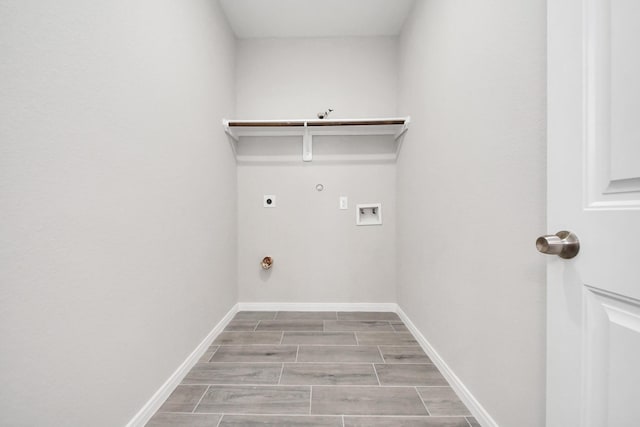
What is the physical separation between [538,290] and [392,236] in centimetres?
166

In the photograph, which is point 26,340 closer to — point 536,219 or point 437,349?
point 536,219

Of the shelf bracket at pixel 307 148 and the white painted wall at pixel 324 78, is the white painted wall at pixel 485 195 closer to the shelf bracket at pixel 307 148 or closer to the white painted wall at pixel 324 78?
the white painted wall at pixel 324 78

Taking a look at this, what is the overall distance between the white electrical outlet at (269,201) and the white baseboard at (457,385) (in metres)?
1.55

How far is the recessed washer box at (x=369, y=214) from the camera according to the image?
254 cm

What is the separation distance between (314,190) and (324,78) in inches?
40.5

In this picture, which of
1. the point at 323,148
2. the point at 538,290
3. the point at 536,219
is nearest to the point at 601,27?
the point at 536,219

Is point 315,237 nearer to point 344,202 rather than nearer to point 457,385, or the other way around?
point 344,202

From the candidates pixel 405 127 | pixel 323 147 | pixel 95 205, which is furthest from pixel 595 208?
pixel 323 147

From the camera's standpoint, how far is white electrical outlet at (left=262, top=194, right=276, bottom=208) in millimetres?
2555

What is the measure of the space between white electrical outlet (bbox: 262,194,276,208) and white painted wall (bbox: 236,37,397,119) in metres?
0.72

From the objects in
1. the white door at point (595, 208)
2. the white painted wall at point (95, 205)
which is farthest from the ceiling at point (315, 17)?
the white door at point (595, 208)

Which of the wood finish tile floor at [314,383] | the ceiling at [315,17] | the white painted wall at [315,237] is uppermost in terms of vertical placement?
the ceiling at [315,17]

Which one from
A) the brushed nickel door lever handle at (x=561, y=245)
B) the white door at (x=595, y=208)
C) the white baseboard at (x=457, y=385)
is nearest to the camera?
the white door at (x=595, y=208)

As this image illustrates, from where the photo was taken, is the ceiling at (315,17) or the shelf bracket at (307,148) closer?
the ceiling at (315,17)
